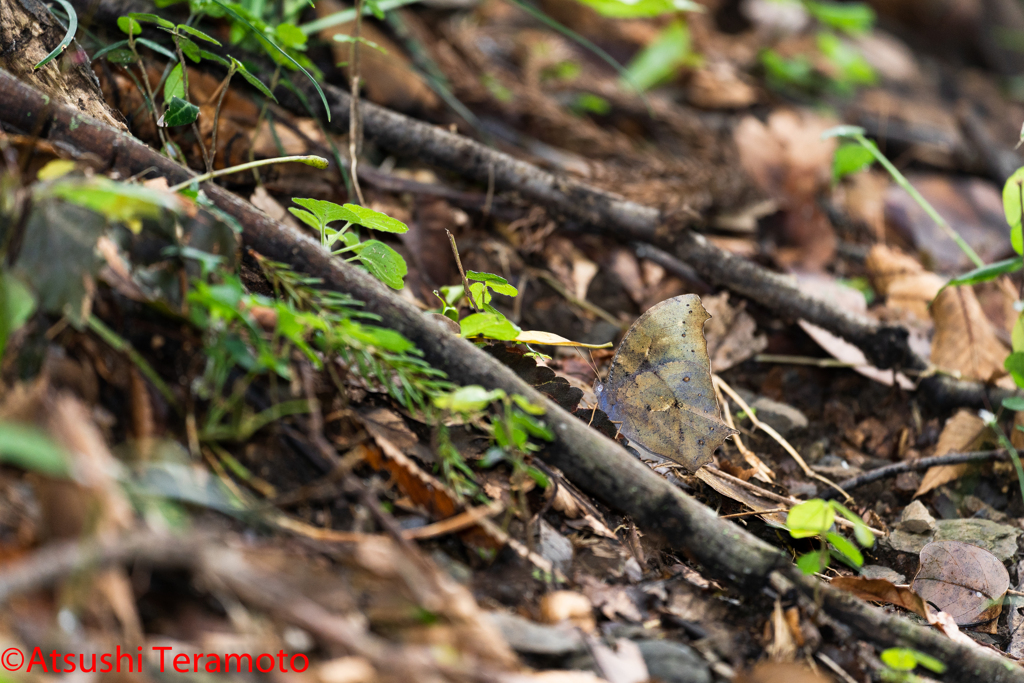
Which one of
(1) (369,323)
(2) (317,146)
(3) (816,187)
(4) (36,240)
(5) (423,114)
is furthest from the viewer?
(3) (816,187)

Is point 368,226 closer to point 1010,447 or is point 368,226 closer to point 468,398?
point 468,398

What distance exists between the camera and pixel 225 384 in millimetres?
1252

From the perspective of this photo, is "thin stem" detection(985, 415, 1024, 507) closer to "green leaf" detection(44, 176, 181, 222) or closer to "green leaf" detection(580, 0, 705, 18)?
"green leaf" detection(580, 0, 705, 18)

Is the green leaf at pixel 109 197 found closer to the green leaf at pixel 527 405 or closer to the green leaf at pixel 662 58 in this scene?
the green leaf at pixel 527 405

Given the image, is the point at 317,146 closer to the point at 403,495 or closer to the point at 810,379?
the point at 403,495

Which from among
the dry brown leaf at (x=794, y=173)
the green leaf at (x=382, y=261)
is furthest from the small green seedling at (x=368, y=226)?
the dry brown leaf at (x=794, y=173)

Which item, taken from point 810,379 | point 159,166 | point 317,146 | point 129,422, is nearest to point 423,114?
point 317,146

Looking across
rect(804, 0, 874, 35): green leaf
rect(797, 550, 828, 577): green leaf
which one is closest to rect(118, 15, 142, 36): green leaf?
rect(797, 550, 828, 577): green leaf

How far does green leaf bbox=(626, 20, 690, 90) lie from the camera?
3988mm

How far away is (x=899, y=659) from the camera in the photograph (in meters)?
1.26

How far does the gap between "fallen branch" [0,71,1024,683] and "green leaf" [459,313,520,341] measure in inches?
4.3

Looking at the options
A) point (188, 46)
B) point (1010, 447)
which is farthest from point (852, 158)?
point (188, 46)

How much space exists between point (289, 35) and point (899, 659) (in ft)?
7.05

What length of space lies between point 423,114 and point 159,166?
1.50 m
